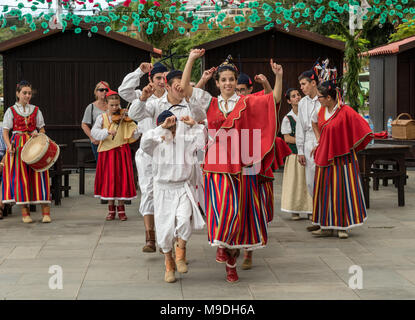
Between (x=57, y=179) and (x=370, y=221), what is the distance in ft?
14.9

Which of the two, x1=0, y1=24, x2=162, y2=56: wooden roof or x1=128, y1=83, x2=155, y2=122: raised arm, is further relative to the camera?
x1=0, y1=24, x2=162, y2=56: wooden roof

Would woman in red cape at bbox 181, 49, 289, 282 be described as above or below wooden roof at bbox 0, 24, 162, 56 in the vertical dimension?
below

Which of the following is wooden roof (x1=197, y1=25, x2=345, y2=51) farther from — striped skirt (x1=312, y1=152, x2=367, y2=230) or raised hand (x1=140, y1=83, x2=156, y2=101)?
raised hand (x1=140, y1=83, x2=156, y2=101)

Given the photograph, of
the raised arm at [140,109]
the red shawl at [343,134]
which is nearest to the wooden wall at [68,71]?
the red shawl at [343,134]

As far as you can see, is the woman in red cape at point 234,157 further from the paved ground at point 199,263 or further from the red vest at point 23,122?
the red vest at point 23,122

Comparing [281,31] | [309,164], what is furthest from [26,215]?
[281,31]

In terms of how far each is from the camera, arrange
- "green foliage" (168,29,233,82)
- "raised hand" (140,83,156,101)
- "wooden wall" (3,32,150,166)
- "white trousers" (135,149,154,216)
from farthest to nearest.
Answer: "green foliage" (168,29,233,82) → "wooden wall" (3,32,150,166) → "white trousers" (135,149,154,216) → "raised hand" (140,83,156,101)

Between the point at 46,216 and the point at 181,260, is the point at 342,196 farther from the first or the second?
the point at 46,216

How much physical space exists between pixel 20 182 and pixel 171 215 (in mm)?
3690

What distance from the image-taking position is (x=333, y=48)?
15.0 metres

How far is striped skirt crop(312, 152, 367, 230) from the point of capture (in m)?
7.57

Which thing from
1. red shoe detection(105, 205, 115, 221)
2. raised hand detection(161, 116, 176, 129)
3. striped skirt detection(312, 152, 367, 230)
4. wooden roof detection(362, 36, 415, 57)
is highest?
wooden roof detection(362, 36, 415, 57)

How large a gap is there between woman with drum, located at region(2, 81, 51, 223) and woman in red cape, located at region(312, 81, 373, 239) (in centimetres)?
347

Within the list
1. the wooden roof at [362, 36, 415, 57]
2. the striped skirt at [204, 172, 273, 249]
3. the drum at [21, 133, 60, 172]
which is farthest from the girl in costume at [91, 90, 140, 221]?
the wooden roof at [362, 36, 415, 57]
